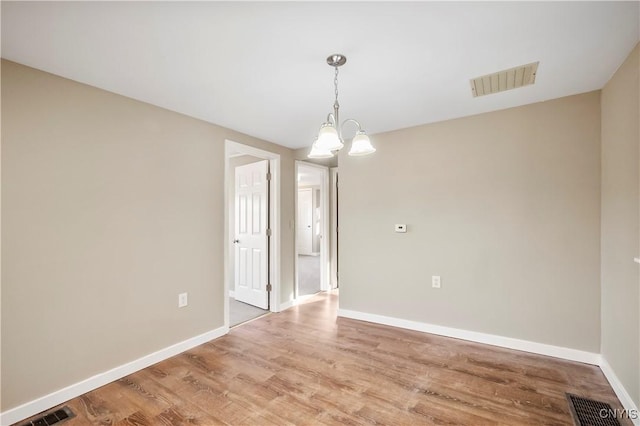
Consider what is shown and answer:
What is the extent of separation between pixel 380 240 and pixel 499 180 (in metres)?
1.40

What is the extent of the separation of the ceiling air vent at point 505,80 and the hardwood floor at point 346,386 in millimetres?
2307

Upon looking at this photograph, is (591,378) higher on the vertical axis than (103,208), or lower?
lower

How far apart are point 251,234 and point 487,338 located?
314cm

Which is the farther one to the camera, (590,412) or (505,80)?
(505,80)

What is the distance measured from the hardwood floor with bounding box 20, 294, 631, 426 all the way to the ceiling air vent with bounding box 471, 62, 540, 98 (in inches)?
90.8

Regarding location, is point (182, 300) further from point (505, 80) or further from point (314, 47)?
point (505, 80)

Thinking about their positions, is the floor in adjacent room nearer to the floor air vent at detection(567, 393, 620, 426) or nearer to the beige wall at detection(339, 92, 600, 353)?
the beige wall at detection(339, 92, 600, 353)

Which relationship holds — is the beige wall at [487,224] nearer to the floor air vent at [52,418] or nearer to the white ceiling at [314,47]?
the white ceiling at [314,47]

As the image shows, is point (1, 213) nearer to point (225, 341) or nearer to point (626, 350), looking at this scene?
point (225, 341)

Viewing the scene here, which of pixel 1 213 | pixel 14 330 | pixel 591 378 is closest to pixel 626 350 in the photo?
pixel 591 378

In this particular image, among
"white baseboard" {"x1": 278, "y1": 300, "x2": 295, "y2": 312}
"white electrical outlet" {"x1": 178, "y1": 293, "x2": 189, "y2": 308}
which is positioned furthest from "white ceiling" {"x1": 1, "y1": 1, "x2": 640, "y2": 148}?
"white baseboard" {"x1": 278, "y1": 300, "x2": 295, "y2": 312}

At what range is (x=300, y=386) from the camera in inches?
89.4

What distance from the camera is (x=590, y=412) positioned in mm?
1952

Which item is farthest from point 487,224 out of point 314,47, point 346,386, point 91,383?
point 91,383
